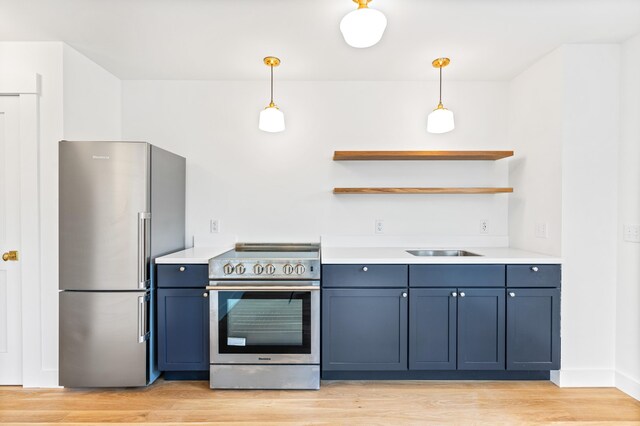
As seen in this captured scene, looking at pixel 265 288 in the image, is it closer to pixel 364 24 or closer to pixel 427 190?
pixel 427 190

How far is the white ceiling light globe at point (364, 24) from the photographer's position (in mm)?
1649

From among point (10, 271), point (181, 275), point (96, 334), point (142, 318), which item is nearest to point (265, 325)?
Result: point (181, 275)

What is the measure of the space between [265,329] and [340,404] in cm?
68

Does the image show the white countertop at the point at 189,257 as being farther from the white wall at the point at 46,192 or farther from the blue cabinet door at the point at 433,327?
the blue cabinet door at the point at 433,327

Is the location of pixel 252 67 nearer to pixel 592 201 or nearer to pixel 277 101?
pixel 277 101

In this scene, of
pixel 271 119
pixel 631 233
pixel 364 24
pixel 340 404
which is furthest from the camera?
pixel 271 119

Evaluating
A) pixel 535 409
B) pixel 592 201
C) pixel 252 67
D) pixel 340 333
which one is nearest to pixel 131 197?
pixel 252 67

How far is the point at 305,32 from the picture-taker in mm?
2320

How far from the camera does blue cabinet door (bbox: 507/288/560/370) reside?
8.18 ft

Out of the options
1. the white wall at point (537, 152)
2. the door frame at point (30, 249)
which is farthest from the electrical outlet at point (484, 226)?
the door frame at point (30, 249)

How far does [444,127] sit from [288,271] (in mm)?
1535

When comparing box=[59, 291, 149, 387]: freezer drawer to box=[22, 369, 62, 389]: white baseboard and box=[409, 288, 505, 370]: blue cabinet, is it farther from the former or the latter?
box=[409, 288, 505, 370]: blue cabinet

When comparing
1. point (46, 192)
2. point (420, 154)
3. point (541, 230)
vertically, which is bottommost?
point (541, 230)

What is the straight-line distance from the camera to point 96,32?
235 centimetres
